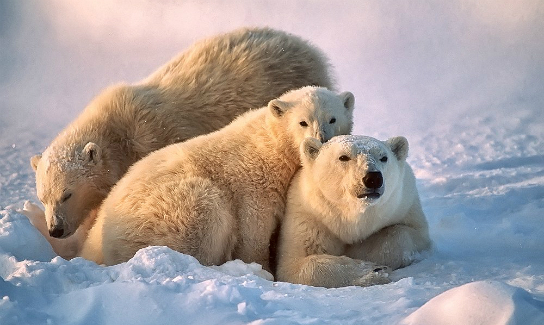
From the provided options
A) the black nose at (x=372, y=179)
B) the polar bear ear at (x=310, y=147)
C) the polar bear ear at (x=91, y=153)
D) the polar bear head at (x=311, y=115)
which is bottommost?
the polar bear ear at (x=91, y=153)

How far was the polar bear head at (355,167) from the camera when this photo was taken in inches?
186

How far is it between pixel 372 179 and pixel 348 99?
4.73ft

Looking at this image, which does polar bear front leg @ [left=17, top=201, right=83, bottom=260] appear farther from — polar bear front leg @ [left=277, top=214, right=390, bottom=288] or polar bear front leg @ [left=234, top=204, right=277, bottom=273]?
polar bear front leg @ [left=277, top=214, right=390, bottom=288]

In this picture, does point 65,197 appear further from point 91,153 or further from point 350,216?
point 350,216

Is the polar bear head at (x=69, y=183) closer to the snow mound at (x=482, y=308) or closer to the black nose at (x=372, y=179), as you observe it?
the black nose at (x=372, y=179)

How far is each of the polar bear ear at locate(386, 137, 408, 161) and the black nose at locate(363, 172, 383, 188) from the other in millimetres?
593

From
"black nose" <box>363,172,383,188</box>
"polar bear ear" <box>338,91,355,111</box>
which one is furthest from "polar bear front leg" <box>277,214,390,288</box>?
"polar bear ear" <box>338,91,355,111</box>

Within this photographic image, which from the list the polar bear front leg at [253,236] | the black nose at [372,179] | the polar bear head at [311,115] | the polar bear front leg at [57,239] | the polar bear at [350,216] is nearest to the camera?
the black nose at [372,179]

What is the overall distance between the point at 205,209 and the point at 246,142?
0.79 meters

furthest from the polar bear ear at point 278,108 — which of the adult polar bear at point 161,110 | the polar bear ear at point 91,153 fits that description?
the polar bear ear at point 91,153

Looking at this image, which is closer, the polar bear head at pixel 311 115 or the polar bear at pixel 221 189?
the polar bear at pixel 221 189

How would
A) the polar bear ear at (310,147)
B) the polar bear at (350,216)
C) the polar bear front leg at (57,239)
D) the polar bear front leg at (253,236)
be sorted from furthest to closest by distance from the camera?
1. the polar bear front leg at (57,239)
2. the polar bear front leg at (253,236)
3. the polar bear ear at (310,147)
4. the polar bear at (350,216)

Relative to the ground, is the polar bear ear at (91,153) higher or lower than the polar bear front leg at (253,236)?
higher

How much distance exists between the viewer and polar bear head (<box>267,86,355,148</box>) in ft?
18.4
